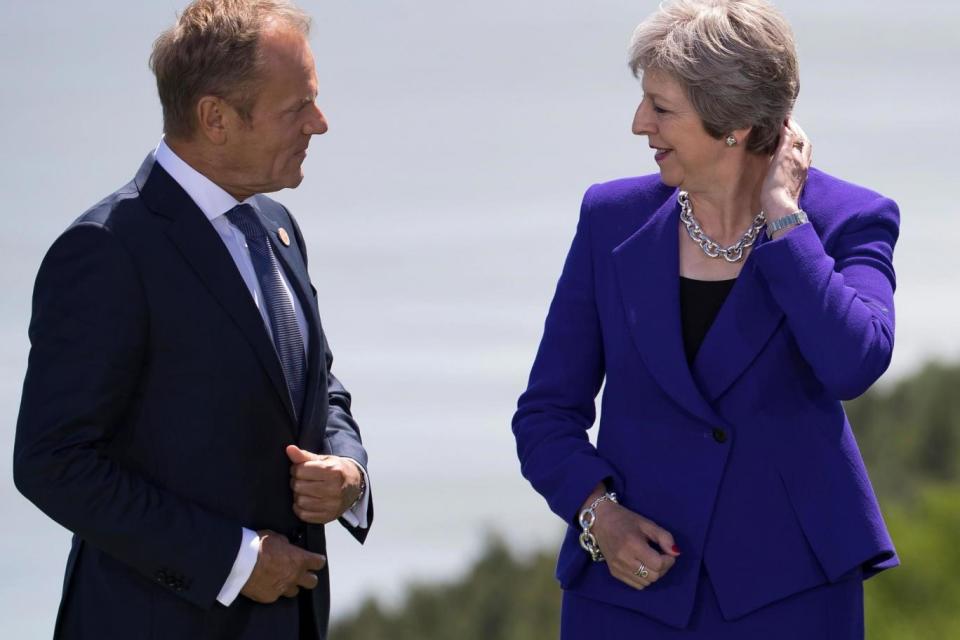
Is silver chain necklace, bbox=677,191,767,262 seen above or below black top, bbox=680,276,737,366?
above

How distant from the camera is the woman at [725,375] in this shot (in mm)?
2584

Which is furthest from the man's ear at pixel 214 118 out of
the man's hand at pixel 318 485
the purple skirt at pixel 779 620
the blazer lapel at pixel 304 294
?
the purple skirt at pixel 779 620

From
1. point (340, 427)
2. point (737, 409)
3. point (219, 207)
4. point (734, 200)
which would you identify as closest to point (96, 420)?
point (219, 207)

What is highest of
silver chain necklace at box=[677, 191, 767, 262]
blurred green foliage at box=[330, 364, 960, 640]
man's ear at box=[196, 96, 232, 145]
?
man's ear at box=[196, 96, 232, 145]

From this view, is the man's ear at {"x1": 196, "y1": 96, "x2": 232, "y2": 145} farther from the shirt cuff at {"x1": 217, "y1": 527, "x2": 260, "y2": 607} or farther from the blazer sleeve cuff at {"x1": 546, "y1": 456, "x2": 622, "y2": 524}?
the blazer sleeve cuff at {"x1": 546, "y1": 456, "x2": 622, "y2": 524}

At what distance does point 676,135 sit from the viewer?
8.80 feet

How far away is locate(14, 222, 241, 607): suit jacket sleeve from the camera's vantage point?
96.3 inches

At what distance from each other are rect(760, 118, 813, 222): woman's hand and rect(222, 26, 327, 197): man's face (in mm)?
895

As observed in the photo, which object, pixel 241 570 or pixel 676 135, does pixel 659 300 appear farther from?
pixel 241 570

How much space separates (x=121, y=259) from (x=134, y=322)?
119 millimetres

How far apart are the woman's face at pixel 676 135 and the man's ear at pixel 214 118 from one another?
0.80 m

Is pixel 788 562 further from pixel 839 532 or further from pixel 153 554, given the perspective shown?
pixel 153 554

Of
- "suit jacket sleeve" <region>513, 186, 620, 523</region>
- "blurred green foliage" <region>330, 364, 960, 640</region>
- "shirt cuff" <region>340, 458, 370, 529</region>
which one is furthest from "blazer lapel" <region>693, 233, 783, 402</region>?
"blurred green foliage" <region>330, 364, 960, 640</region>

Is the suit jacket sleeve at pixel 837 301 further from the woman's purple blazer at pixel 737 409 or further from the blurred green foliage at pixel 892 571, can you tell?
the blurred green foliage at pixel 892 571
